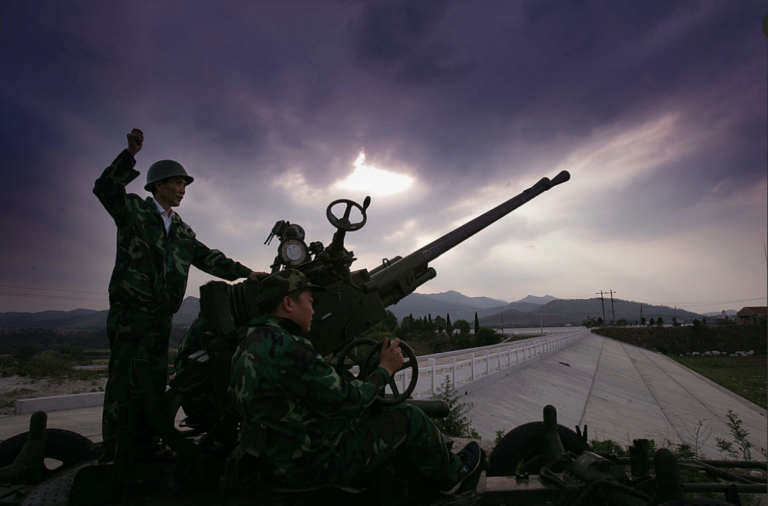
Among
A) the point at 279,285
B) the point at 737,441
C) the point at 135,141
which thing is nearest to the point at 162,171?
the point at 135,141

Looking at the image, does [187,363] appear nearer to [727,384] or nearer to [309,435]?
[309,435]

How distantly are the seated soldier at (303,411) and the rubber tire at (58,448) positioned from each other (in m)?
2.25

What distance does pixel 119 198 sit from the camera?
3.34 meters

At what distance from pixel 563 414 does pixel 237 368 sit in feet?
46.1

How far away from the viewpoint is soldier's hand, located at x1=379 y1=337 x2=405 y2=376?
2693 millimetres

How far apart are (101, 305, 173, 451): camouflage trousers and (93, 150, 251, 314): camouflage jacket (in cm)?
8

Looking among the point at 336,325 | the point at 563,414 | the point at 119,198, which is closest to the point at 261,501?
the point at 336,325

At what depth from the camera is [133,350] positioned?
3.28m

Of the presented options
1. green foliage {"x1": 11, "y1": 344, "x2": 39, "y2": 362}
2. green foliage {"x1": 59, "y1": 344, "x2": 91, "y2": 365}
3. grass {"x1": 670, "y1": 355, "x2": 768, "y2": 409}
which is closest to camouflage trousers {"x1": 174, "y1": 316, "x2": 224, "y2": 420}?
green foliage {"x1": 11, "y1": 344, "x2": 39, "y2": 362}

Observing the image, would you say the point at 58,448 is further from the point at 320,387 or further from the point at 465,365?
the point at 465,365

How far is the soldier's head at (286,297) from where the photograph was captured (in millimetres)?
2545

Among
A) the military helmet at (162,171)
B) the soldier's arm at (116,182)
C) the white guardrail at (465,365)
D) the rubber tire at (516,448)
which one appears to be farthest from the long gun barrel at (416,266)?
the white guardrail at (465,365)

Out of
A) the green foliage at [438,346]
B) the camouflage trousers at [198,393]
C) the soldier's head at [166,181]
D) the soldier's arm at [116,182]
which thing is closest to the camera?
the camouflage trousers at [198,393]

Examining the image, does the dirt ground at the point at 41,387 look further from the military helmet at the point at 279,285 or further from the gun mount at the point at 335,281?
the military helmet at the point at 279,285
